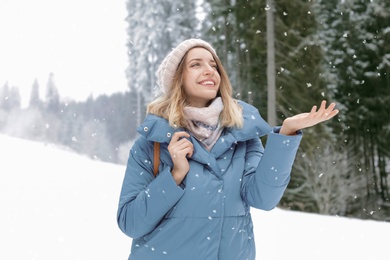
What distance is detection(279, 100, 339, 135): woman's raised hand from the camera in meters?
1.71

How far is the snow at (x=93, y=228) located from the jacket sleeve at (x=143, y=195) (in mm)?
5639

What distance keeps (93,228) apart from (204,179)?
7.95 m

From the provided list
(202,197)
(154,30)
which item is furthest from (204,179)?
(154,30)

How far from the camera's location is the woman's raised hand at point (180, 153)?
1.77m

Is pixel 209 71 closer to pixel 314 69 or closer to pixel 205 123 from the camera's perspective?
pixel 205 123

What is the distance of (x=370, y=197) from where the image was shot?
19.8 m

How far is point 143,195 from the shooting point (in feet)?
5.96

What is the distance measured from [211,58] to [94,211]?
32.0 feet

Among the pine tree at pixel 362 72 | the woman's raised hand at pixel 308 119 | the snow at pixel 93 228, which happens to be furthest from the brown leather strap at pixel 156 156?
the pine tree at pixel 362 72

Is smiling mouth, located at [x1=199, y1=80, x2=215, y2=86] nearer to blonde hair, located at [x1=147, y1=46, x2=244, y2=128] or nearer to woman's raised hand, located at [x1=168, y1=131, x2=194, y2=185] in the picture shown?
blonde hair, located at [x1=147, y1=46, x2=244, y2=128]

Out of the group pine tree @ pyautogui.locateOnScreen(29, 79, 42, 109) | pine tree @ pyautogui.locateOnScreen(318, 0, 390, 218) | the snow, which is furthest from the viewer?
pine tree @ pyautogui.locateOnScreen(29, 79, 42, 109)

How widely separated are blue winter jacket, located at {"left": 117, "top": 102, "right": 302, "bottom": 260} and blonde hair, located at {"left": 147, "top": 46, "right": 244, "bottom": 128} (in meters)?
0.05

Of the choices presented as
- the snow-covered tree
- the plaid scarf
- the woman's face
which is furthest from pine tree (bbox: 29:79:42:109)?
the plaid scarf

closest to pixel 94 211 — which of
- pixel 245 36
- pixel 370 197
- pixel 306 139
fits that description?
pixel 306 139
